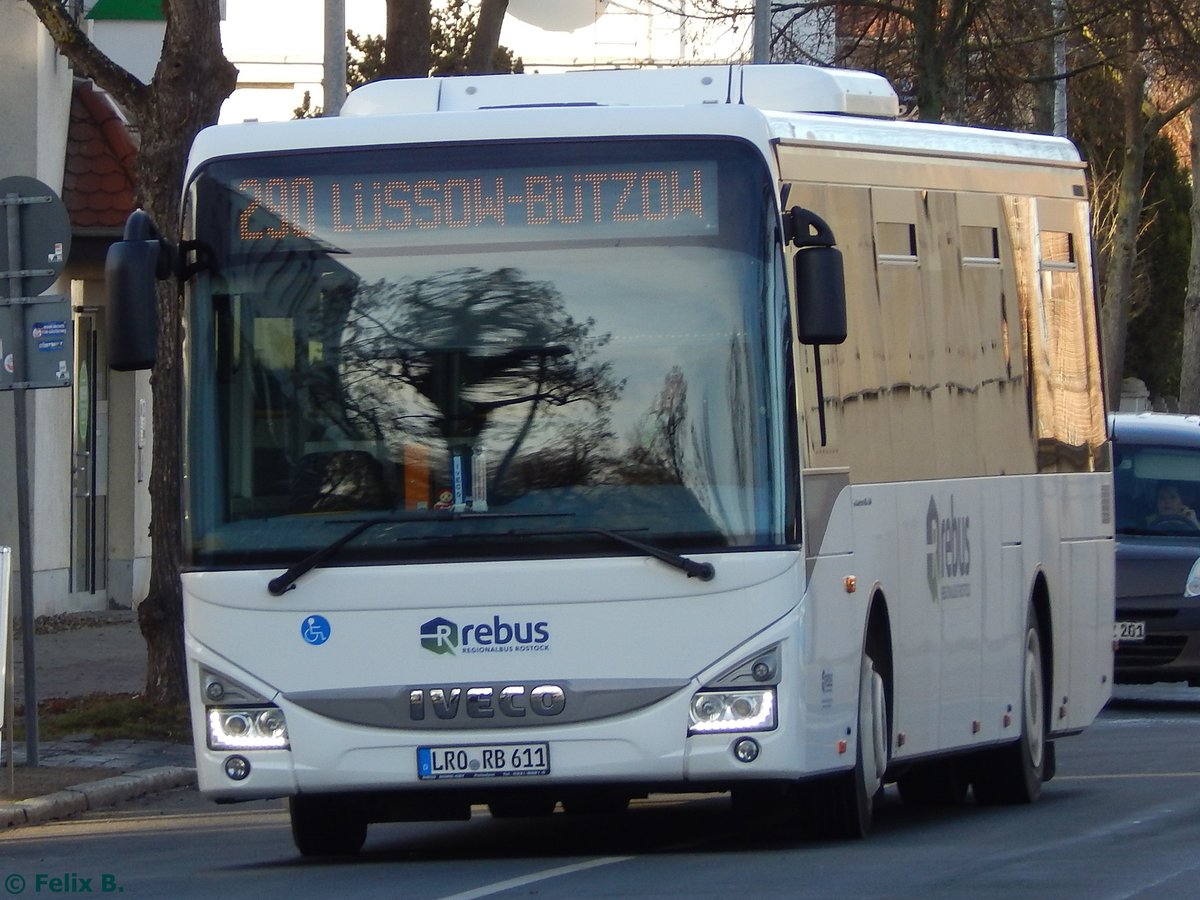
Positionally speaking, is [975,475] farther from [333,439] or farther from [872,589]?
[333,439]

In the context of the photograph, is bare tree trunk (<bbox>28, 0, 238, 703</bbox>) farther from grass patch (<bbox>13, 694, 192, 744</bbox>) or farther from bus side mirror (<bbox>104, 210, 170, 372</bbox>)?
bus side mirror (<bbox>104, 210, 170, 372</bbox>)

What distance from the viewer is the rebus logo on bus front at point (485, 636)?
9.91 metres

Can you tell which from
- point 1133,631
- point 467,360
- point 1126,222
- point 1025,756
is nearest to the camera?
point 467,360

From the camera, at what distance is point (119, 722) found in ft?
56.1

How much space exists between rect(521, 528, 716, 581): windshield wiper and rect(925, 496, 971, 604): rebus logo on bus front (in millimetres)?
2178

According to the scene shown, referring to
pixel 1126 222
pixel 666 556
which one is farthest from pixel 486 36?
pixel 1126 222

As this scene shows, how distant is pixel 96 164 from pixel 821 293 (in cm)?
1685

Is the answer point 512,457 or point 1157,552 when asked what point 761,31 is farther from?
point 512,457

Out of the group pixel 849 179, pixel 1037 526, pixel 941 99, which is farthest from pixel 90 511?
pixel 849 179

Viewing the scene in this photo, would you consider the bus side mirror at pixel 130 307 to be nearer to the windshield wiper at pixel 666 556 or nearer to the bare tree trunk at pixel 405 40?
the windshield wiper at pixel 666 556

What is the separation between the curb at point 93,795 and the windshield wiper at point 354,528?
3.93 metres

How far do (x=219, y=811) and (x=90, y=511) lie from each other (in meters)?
13.1

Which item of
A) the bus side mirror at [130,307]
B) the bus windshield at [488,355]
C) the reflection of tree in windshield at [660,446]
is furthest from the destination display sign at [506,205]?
the reflection of tree in windshield at [660,446]

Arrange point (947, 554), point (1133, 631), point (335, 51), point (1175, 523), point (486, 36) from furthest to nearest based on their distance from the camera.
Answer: point (486, 36) < point (335, 51) < point (1175, 523) < point (1133, 631) < point (947, 554)
